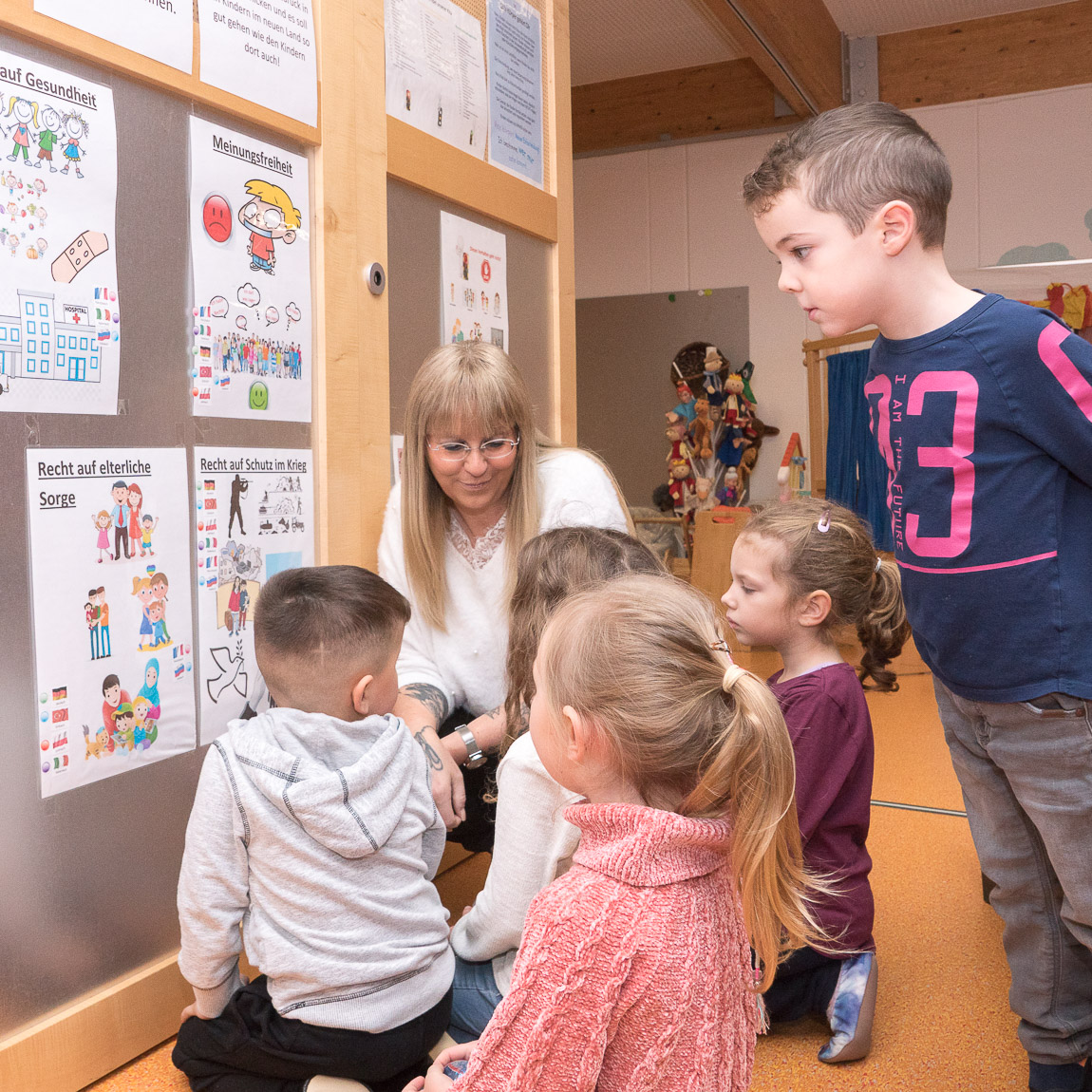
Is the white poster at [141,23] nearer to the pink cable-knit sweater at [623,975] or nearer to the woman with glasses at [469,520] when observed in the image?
the woman with glasses at [469,520]

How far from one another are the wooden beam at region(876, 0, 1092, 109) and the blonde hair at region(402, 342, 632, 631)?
15.1 ft

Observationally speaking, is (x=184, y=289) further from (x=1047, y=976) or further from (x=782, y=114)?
(x=782, y=114)

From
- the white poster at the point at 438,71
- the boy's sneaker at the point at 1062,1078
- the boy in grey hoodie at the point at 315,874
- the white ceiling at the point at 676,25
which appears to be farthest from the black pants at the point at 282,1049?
the white ceiling at the point at 676,25

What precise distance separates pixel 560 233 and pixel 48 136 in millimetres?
1516

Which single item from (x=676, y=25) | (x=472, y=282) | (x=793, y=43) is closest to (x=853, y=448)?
(x=793, y=43)

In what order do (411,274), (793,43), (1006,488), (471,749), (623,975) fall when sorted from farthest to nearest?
(793,43), (411,274), (471,749), (1006,488), (623,975)

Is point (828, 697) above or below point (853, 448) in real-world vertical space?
below

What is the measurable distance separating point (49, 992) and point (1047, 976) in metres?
1.36

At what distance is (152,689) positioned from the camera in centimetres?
153

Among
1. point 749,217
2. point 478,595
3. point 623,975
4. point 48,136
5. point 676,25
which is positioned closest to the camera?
point 623,975

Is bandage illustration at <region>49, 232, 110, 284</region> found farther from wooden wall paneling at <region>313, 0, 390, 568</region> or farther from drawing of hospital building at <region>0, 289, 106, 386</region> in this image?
wooden wall paneling at <region>313, 0, 390, 568</region>

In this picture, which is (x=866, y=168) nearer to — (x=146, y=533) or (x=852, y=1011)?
(x=146, y=533)

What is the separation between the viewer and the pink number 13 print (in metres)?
1.24

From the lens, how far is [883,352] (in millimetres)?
1367
